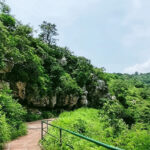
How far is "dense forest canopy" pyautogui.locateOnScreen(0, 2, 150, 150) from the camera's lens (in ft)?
27.1

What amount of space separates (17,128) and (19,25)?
1094cm

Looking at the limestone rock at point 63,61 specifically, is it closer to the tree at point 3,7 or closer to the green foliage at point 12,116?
the tree at point 3,7

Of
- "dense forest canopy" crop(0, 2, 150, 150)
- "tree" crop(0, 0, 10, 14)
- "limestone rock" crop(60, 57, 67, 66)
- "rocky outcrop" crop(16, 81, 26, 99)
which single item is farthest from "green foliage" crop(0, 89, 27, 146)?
"limestone rock" crop(60, 57, 67, 66)

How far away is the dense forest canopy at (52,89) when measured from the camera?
826cm

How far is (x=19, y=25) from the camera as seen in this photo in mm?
15359

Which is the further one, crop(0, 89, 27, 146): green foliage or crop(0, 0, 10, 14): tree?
crop(0, 0, 10, 14): tree

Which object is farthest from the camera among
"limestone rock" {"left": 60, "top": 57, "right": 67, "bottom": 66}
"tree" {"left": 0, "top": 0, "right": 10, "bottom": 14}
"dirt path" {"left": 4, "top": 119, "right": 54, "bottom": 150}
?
"limestone rock" {"left": 60, "top": 57, "right": 67, "bottom": 66}

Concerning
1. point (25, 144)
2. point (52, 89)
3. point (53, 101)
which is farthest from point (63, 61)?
point (25, 144)

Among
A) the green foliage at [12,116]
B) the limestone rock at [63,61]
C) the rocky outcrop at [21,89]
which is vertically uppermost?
the limestone rock at [63,61]

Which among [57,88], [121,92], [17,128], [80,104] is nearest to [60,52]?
[57,88]

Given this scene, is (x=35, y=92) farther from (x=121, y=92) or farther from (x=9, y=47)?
(x=121, y=92)

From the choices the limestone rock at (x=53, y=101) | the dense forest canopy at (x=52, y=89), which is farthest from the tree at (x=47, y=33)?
the limestone rock at (x=53, y=101)

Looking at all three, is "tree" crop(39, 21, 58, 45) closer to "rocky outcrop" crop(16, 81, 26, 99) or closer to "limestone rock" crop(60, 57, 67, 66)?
"limestone rock" crop(60, 57, 67, 66)

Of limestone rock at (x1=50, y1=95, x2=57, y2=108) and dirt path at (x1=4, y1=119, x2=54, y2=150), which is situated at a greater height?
limestone rock at (x1=50, y1=95, x2=57, y2=108)
